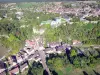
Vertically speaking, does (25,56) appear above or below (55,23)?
below

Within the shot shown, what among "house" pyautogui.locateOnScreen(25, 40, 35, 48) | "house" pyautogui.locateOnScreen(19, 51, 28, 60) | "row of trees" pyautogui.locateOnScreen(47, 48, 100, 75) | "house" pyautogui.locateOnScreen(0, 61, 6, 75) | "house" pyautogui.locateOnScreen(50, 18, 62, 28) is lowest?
"row of trees" pyautogui.locateOnScreen(47, 48, 100, 75)

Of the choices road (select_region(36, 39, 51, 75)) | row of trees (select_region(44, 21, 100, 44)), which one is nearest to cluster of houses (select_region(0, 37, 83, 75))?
road (select_region(36, 39, 51, 75))

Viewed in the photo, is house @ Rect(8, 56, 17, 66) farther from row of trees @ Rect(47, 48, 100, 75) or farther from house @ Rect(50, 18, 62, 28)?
house @ Rect(50, 18, 62, 28)

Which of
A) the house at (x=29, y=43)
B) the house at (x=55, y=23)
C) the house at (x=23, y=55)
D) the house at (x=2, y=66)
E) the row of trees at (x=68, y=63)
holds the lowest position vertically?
the row of trees at (x=68, y=63)

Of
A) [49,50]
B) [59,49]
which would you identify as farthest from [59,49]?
[49,50]

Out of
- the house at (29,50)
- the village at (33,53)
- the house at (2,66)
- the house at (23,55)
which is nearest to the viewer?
the house at (2,66)

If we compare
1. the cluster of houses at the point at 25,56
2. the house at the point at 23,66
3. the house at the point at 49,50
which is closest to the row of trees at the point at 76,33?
the cluster of houses at the point at 25,56

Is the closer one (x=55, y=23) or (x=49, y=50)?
(x=49, y=50)

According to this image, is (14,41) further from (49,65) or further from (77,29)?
(77,29)

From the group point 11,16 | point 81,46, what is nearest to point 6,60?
point 81,46

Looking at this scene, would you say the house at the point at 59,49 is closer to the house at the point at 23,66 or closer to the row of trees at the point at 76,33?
the row of trees at the point at 76,33

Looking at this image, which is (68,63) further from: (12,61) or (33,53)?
(12,61)

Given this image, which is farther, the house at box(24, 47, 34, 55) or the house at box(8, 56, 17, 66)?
the house at box(24, 47, 34, 55)
